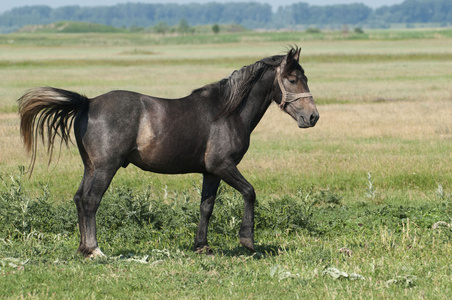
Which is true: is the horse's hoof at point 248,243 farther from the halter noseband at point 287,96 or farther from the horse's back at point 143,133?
the halter noseband at point 287,96

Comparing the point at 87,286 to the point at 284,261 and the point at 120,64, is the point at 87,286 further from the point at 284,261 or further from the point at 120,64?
the point at 120,64

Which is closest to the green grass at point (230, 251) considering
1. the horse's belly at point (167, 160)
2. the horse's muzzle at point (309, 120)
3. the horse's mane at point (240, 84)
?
the horse's belly at point (167, 160)

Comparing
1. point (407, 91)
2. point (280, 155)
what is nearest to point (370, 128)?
point (280, 155)

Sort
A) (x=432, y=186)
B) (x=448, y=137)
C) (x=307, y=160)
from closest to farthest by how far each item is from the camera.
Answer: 1. (x=432, y=186)
2. (x=307, y=160)
3. (x=448, y=137)

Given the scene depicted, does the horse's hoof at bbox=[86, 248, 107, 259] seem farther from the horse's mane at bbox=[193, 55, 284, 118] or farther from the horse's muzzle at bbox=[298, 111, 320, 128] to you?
the horse's muzzle at bbox=[298, 111, 320, 128]

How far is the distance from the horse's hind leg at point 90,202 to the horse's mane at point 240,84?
169cm

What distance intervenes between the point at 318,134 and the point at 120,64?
45.4 m

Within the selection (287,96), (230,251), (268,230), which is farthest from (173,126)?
(268,230)

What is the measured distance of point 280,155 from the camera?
57.3 feet

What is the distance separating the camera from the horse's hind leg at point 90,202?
7785 millimetres

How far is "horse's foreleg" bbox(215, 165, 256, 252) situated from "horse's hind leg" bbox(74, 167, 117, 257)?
143cm

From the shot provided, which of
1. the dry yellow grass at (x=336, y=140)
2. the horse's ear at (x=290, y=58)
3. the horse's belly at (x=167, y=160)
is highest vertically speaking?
the horse's ear at (x=290, y=58)

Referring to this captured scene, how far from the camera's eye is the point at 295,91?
823 cm

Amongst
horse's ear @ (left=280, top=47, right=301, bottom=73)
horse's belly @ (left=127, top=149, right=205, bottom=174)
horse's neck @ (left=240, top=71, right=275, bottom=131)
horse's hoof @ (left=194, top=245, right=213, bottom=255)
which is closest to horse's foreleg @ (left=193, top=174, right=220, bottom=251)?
horse's hoof @ (left=194, top=245, right=213, bottom=255)
